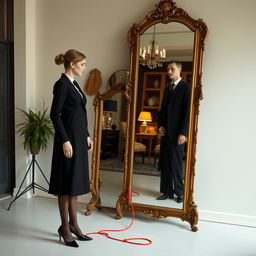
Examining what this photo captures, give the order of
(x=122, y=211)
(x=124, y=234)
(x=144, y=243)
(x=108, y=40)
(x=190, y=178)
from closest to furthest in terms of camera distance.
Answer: (x=144, y=243) < (x=124, y=234) < (x=190, y=178) < (x=122, y=211) < (x=108, y=40)

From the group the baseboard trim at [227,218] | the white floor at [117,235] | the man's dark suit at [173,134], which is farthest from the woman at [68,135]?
the baseboard trim at [227,218]

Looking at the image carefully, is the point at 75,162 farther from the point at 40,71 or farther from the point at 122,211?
the point at 40,71

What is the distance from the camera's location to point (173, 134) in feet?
8.41

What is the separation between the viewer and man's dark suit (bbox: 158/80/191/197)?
8.21 ft

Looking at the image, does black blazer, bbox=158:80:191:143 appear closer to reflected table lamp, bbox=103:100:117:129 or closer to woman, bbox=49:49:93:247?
reflected table lamp, bbox=103:100:117:129

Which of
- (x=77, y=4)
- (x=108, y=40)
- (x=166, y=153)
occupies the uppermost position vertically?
(x=77, y=4)

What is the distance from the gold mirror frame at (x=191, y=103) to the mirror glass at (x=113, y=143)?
4.7 inches

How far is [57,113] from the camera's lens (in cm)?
193

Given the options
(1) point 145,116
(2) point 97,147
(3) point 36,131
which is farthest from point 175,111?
(3) point 36,131

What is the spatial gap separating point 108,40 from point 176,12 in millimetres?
822

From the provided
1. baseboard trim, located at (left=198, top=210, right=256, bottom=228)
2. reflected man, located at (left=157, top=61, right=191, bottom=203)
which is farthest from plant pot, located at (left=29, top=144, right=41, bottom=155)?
baseboard trim, located at (left=198, top=210, right=256, bottom=228)

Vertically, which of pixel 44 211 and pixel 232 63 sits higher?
pixel 232 63

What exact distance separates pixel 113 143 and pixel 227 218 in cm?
144

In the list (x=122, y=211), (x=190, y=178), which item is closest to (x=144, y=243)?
(x=122, y=211)
